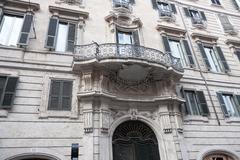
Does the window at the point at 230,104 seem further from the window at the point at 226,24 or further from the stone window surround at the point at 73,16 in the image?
the stone window surround at the point at 73,16

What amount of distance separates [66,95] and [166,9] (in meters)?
9.58

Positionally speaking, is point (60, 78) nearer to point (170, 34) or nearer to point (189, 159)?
point (189, 159)

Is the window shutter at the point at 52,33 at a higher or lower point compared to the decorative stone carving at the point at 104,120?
higher

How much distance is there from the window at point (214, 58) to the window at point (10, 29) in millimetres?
10379

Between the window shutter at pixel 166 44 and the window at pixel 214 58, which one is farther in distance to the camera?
the window at pixel 214 58

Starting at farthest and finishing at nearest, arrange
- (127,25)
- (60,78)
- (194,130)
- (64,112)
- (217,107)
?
(127,25)
(217,107)
(194,130)
(60,78)
(64,112)

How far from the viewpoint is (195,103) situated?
10.6 metres

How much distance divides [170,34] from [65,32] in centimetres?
638

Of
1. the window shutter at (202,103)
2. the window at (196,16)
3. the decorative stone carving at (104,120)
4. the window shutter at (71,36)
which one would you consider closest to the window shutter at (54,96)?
the decorative stone carving at (104,120)

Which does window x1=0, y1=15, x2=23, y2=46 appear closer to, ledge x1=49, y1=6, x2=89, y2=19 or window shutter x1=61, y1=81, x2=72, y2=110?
ledge x1=49, y1=6, x2=89, y2=19

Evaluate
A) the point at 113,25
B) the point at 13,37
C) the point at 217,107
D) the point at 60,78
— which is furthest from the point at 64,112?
the point at 217,107

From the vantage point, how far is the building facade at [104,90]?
771 cm

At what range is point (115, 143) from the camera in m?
8.57

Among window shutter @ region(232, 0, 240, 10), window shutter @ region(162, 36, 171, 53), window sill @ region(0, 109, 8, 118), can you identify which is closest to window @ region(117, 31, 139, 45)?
window shutter @ region(162, 36, 171, 53)
